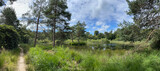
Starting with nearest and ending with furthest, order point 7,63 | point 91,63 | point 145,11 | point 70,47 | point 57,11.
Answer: point 91,63
point 7,63
point 145,11
point 57,11
point 70,47

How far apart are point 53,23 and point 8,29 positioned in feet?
21.5

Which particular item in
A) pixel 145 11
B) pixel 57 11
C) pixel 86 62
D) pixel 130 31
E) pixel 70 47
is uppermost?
pixel 57 11

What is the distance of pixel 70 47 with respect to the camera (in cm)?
1769

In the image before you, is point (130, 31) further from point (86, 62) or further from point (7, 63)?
point (7, 63)

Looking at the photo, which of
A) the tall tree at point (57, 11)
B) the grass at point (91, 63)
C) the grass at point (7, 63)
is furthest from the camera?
the tall tree at point (57, 11)

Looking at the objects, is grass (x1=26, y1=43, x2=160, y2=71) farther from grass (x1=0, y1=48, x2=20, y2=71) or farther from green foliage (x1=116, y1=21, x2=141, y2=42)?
green foliage (x1=116, y1=21, x2=141, y2=42)

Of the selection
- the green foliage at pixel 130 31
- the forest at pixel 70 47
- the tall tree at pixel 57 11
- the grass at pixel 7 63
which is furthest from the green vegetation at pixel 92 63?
the tall tree at pixel 57 11

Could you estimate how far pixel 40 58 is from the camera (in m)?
3.96

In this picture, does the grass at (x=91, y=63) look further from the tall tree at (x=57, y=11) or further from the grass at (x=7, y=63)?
the tall tree at (x=57, y=11)

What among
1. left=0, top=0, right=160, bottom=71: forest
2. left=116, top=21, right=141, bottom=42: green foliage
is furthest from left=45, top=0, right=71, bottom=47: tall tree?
left=116, top=21, right=141, bottom=42: green foliage

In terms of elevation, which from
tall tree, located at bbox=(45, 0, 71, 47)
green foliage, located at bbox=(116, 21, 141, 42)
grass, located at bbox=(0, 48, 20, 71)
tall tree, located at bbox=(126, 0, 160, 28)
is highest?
tall tree, located at bbox=(45, 0, 71, 47)

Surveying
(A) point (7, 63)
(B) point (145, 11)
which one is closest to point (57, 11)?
(A) point (7, 63)

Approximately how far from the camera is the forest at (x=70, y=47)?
3.82 meters

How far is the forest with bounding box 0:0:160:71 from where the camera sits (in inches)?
150
